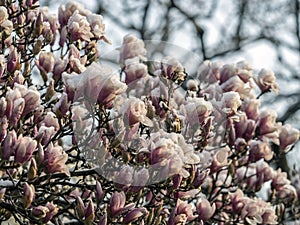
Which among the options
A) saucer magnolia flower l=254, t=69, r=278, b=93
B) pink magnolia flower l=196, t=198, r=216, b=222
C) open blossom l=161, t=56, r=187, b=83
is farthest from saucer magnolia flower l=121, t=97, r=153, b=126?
saucer magnolia flower l=254, t=69, r=278, b=93

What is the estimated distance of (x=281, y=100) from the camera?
268 inches

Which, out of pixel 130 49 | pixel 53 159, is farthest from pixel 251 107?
pixel 53 159

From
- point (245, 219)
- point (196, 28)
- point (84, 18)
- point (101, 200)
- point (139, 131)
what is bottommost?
point (196, 28)

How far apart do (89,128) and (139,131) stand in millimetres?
184

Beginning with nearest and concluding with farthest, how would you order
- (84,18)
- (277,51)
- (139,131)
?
(139,131) → (84,18) → (277,51)

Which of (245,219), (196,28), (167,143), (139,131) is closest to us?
(167,143)

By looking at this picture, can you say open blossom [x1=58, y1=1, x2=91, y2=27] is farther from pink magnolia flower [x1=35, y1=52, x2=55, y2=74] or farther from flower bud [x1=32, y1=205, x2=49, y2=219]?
flower bud [x1=32, y1=205, x2=49, y2=219]

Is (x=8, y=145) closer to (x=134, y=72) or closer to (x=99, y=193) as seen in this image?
(x=99, y=193)

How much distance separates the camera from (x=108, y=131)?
7.12ft

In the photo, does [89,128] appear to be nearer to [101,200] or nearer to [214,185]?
[101,200]

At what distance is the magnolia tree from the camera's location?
2.03m

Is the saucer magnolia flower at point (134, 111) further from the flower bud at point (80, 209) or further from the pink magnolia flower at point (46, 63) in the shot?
the pink magnolia flower at point (46, 63)

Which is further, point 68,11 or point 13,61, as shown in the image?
point 68,11

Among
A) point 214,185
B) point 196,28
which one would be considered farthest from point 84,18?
point 196,28
